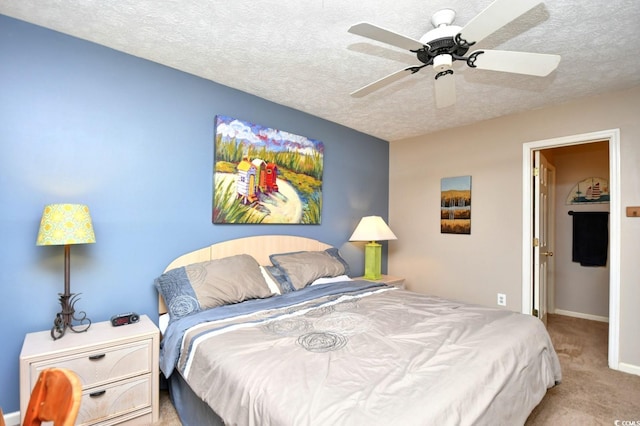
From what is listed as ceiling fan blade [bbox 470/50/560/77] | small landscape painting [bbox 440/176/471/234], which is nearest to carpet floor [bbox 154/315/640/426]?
small landscape painting [bbox 440/176/471/234]

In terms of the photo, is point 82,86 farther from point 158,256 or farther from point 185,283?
point 185,283

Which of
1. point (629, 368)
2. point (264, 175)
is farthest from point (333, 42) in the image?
point (629, 368)

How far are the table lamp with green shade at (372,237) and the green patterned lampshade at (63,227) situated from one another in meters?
2.52

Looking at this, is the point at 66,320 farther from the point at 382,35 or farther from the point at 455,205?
the point at 455,205

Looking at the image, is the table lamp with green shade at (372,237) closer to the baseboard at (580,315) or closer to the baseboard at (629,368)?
the baseboard at (629,368)

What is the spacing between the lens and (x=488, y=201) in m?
3.39

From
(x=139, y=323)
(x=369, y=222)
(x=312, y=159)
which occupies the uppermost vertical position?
(x=312, y=159)

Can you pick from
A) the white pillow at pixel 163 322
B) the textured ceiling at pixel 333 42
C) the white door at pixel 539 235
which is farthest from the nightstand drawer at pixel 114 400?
the white door at pixel 539 235

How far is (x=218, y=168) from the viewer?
261 centimetres

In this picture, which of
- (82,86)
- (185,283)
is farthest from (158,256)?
(82,86)

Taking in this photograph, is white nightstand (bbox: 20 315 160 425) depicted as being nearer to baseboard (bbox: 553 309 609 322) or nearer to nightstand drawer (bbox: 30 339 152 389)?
nightstand drawer (bbox: 30 339 152 389)

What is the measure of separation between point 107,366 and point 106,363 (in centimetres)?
2

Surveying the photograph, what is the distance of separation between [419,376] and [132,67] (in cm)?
263

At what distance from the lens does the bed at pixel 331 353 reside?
1069 millimetres
